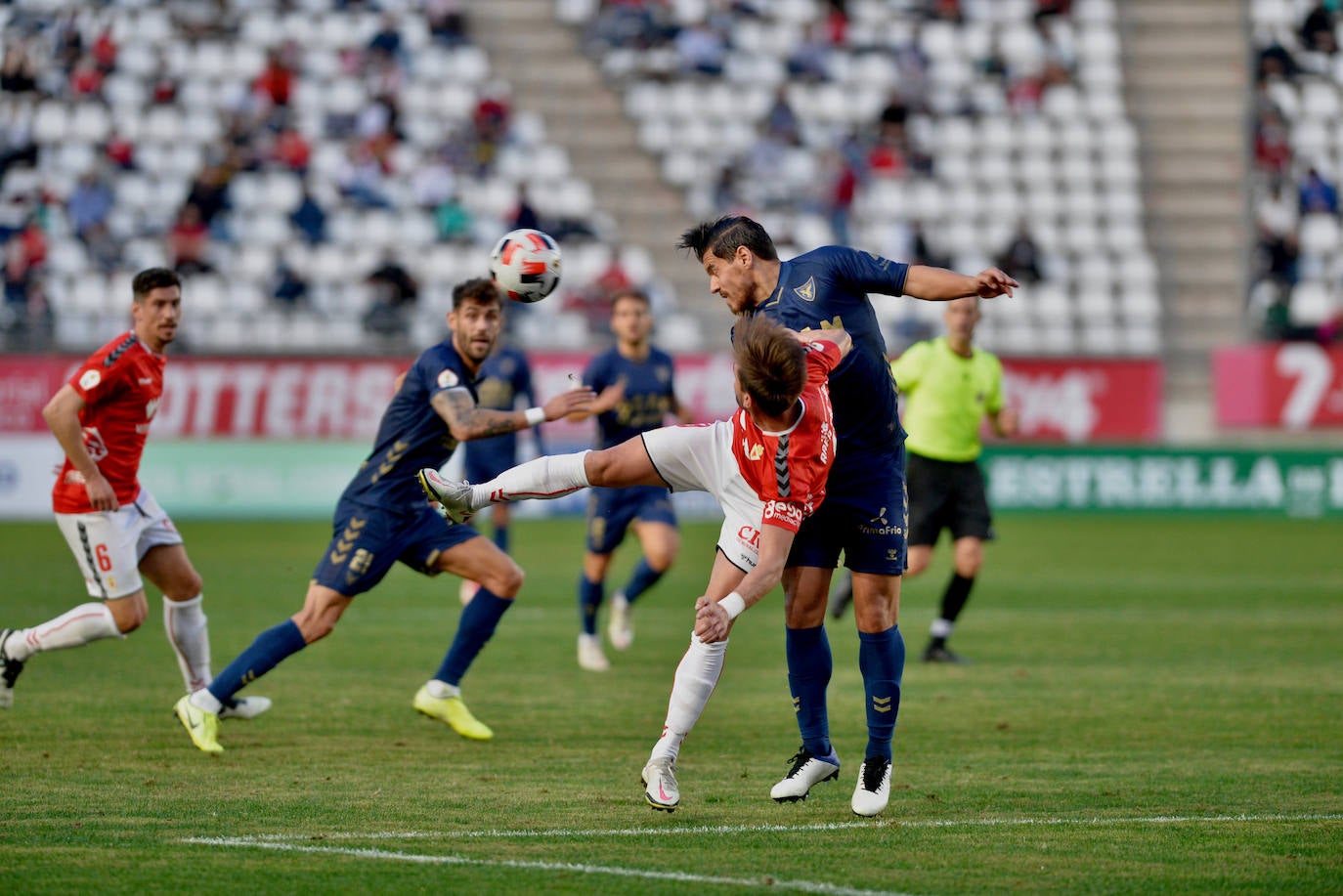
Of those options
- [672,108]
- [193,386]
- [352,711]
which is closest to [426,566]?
[352,711]

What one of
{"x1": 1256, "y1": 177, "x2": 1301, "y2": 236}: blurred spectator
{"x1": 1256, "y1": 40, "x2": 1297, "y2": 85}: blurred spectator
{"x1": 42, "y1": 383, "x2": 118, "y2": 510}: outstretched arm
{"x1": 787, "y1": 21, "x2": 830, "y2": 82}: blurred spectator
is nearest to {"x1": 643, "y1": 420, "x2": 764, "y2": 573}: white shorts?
{"x1": 42, "y1": 383, "x2": 118, "y2": 510}: outstretched arm

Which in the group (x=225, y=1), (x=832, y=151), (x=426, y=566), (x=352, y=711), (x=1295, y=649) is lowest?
(x=1295, y=649)

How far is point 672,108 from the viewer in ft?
108

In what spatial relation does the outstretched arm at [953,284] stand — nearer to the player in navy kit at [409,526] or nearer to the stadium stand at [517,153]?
the player in navy kit at [409,526]

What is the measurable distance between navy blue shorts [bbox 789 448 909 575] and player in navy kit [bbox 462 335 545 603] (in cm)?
773

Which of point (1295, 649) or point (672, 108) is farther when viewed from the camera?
point (672, 108)

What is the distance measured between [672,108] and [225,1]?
851 cm

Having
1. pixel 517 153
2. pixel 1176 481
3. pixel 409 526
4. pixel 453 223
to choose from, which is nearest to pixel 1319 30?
pixel 1176 481

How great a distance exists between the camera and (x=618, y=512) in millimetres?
13297

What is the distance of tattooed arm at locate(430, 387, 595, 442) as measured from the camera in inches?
326

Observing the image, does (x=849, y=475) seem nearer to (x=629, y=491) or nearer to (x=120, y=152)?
(x=629, y=491)

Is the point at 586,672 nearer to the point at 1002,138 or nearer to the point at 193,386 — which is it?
the point at 193,386

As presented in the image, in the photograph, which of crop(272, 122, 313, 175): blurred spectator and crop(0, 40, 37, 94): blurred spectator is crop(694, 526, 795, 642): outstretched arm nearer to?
crop(272, 122, 313, 175): blurred spectator

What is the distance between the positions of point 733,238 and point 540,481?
1331 millimetres
